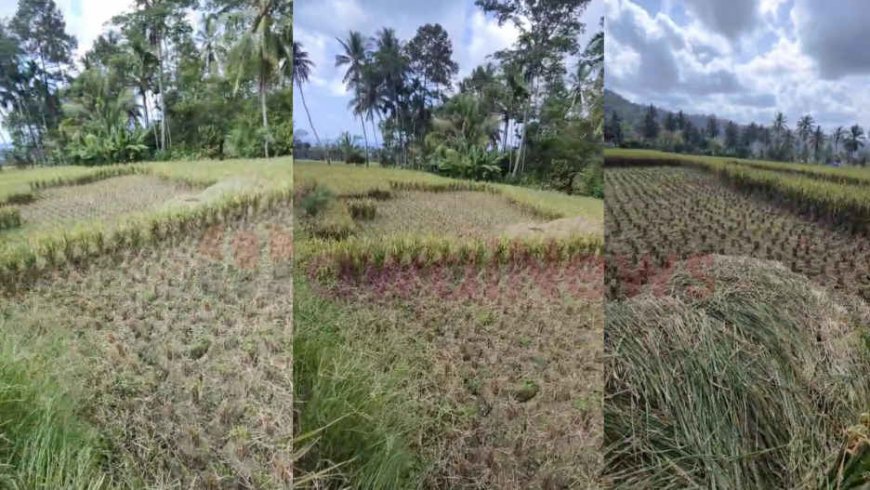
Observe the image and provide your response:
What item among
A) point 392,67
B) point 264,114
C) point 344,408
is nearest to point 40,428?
point 344,408

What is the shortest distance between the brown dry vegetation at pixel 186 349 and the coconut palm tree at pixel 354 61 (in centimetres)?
67

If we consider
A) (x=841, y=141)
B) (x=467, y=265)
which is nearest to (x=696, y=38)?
(x=841, y=141)

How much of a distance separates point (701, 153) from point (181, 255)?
277 centimetres

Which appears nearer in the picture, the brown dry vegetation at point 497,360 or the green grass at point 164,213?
the green grass at point 164,213

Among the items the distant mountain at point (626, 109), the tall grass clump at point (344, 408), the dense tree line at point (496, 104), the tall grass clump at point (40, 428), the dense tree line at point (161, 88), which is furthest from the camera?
the distant mountain at point (626, 109)

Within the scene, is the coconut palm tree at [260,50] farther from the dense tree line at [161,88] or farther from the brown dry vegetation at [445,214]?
the brown dry vegetation at [445,214]

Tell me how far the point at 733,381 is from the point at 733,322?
12.8 inches

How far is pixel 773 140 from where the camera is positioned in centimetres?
410

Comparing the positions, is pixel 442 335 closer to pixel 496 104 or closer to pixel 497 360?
pixel 497 360

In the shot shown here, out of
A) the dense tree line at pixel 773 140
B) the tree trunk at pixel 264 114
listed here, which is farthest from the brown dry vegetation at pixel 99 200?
the dense tree line at pixel 773 140

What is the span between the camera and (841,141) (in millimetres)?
4125

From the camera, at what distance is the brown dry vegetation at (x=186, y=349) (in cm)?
316

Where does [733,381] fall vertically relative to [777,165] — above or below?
below

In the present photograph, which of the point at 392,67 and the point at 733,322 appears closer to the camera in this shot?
the point at 392,67
